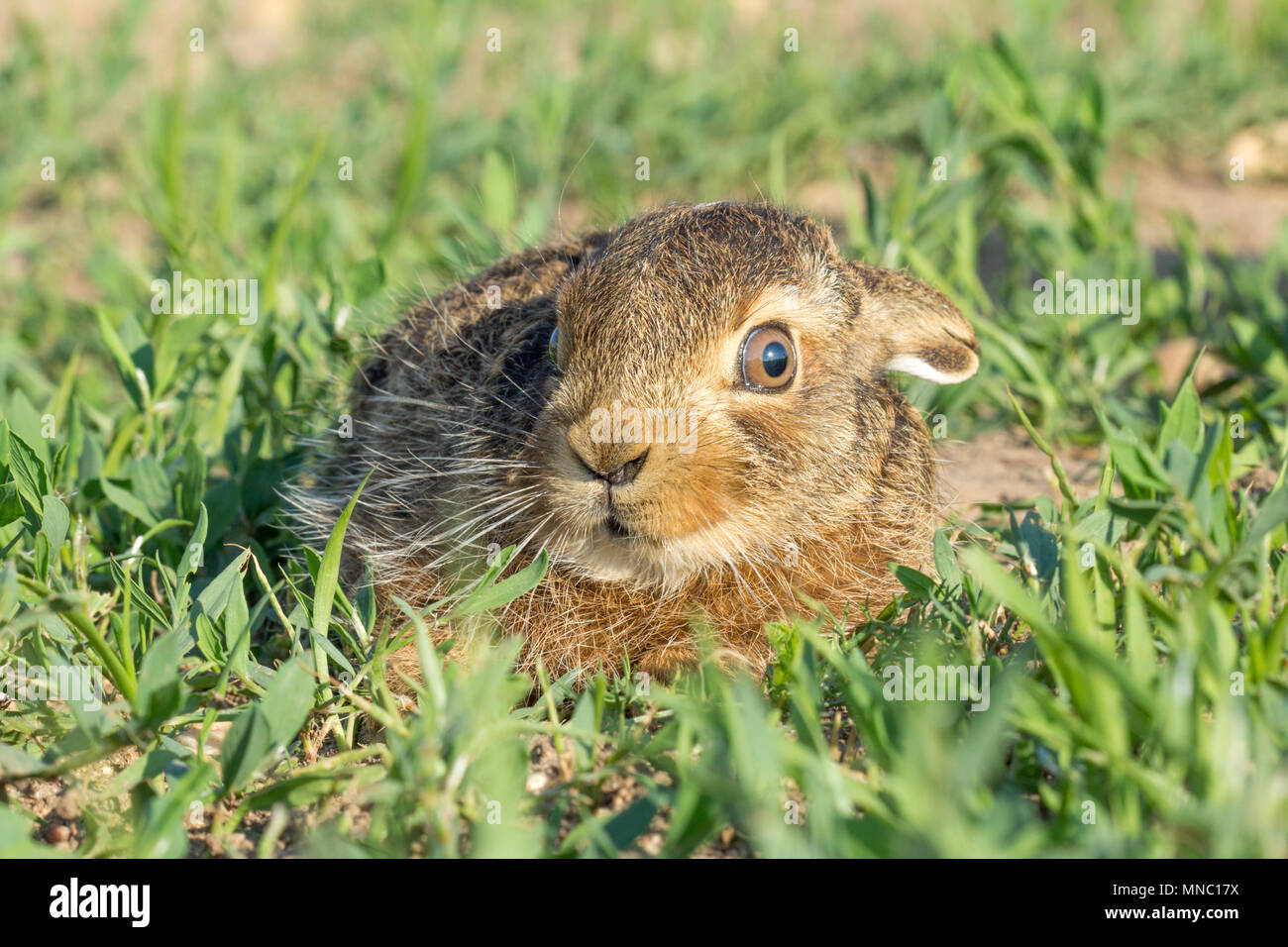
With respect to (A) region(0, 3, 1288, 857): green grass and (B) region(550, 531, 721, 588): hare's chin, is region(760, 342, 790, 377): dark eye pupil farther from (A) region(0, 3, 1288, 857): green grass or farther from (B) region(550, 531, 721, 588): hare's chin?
(A) region(0, 3, 1288, 857): green grass

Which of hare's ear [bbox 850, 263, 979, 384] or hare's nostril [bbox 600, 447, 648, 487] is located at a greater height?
hare's ear [bbox 850, 263, 979, 384]

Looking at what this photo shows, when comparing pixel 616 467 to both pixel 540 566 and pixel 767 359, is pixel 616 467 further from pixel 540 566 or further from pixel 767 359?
pixel 767 359

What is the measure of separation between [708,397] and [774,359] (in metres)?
0.27

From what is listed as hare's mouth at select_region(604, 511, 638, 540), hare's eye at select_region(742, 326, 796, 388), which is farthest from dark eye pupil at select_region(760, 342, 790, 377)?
hare's mouth at select_region(604, 511, 638, 540)

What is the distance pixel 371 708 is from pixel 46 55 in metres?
6.95

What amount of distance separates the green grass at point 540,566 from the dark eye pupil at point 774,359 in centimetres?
64

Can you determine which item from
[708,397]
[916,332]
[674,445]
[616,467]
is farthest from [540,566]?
[916,332]

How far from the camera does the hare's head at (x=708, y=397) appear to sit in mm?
2959

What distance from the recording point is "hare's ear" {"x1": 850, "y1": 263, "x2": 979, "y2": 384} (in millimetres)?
3719

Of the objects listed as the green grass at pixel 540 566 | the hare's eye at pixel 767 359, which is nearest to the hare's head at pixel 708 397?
the hare's eye at pixel 767 359

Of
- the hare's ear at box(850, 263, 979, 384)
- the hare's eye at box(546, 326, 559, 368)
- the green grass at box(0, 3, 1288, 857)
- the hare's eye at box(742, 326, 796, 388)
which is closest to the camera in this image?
the green grass at box(0, 3, 1288, 857)

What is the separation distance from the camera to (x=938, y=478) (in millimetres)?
4090
